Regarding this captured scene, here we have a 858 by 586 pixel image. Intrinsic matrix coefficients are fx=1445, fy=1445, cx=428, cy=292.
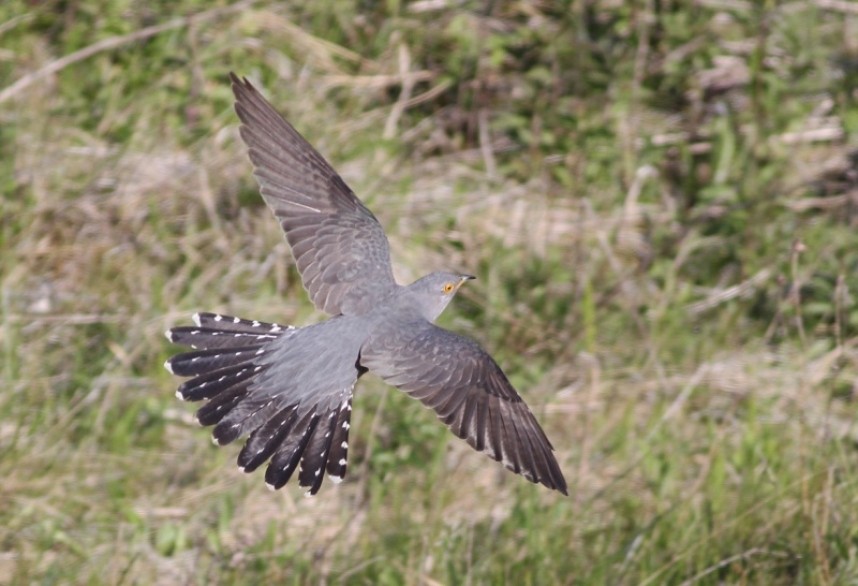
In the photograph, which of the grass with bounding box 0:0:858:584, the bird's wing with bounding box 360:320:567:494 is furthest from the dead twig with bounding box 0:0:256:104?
the bird's wing with bounding box 360:320:567:494

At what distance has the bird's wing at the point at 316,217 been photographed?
561 centimetres

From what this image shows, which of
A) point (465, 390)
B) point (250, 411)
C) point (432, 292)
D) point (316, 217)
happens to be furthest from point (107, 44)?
point (465, 390)

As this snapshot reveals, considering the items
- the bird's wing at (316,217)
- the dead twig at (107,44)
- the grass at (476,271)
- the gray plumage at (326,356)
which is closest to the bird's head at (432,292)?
the gray plumage at (326,356)

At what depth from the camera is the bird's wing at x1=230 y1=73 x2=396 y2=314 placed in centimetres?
561

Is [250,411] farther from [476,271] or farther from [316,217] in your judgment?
[476,271]

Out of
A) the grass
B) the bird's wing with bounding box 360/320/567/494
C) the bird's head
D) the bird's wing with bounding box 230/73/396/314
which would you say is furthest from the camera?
the grass

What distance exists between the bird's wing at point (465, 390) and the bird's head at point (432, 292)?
0.90 feet

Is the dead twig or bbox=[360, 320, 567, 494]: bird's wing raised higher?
the dead twig

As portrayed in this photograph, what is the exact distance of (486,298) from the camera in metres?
7.32

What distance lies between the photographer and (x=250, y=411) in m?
5.01

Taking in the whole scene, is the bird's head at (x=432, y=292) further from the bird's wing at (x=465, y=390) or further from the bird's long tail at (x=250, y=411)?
the bird's long tail at (x=250, y=411)

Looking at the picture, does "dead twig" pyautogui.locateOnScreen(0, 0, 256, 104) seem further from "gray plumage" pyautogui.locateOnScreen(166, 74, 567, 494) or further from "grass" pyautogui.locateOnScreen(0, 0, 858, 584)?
"gray plumage" pyautogui.locateOnScreen(166, 74, 567, 494)

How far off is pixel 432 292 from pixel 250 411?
872 millimetres

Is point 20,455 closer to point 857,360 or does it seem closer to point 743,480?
point 743,480
